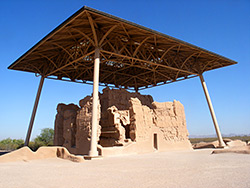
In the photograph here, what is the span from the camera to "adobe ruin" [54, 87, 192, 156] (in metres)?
Answer: 17.0

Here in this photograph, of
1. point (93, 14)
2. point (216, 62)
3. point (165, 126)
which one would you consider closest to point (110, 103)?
point (165, 126)

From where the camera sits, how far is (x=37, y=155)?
12555 millimetres

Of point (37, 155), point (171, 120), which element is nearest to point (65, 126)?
point (37, 155)

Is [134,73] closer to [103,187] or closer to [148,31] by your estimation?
[148,31]

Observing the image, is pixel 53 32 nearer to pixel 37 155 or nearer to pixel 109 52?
pixel 109 52

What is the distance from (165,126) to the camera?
21.0 meters

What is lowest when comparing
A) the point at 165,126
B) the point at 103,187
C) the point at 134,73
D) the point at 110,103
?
the point at 103,187

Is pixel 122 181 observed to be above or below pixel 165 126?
below

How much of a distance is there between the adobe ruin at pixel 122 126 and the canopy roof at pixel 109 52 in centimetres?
368

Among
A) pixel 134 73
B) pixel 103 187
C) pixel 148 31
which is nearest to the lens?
pixel 103 187

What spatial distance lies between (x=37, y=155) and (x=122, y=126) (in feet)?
23.3

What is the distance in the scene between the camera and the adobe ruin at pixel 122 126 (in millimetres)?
16969

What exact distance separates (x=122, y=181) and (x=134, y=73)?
23.1m

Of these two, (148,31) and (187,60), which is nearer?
(148,31)
